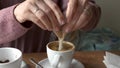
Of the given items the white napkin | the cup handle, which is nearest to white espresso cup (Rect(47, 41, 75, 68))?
the cup handle

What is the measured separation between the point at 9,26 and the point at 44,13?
0.14 metres

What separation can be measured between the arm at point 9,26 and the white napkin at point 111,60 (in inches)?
9.0

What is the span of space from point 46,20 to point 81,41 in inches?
30.0

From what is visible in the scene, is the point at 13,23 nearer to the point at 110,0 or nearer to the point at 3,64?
the point at 3,64

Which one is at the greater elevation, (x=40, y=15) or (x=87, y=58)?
(x=40, y=15)

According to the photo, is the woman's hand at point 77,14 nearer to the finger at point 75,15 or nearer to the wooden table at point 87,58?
the finger at point 75,15

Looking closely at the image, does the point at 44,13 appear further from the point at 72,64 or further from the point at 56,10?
the point at 72,64

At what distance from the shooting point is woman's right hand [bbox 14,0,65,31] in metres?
0.54

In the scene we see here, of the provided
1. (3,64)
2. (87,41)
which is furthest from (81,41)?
(3,64)

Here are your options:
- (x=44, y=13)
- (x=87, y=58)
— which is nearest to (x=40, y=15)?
(x=44, y=13)

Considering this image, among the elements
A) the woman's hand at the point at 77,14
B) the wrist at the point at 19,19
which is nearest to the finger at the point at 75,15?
the woman's hand at the point at 77,14

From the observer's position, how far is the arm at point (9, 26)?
621 millimetres

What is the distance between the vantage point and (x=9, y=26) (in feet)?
2.09

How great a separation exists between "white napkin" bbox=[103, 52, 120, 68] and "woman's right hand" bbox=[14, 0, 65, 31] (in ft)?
0.55
